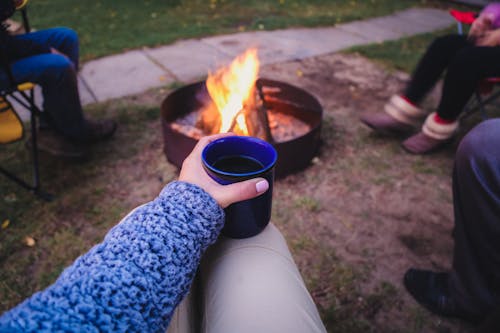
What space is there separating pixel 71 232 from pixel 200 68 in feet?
9.30

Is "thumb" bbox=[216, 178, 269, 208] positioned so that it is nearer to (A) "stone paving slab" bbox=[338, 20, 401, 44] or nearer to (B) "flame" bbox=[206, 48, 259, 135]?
(B) "flame" bbox=[206, 48, 259, 135]

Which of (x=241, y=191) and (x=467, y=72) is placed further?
(x=467, y=72)

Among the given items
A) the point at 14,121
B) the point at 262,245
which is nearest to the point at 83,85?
the point at 14,121

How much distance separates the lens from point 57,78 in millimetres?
2414

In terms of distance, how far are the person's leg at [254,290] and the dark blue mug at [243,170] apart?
73 mm

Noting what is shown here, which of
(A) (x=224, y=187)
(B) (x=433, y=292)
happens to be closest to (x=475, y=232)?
(B) (x=433, y=292)

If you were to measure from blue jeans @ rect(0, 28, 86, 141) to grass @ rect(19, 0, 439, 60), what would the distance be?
1818mm

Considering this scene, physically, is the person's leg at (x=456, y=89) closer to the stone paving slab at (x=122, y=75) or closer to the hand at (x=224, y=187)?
the hand at (x=224, y=187)

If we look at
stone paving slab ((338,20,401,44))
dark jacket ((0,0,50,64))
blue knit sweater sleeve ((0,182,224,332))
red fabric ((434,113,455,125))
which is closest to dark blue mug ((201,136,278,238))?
blue knit sweater sleeve ((0,182,224,332))

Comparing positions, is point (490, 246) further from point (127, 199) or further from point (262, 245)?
point (127, 199)

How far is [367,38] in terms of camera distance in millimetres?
5520

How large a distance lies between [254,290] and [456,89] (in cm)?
262

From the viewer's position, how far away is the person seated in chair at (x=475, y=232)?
1.41m

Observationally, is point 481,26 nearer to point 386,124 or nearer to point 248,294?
point 386,124
